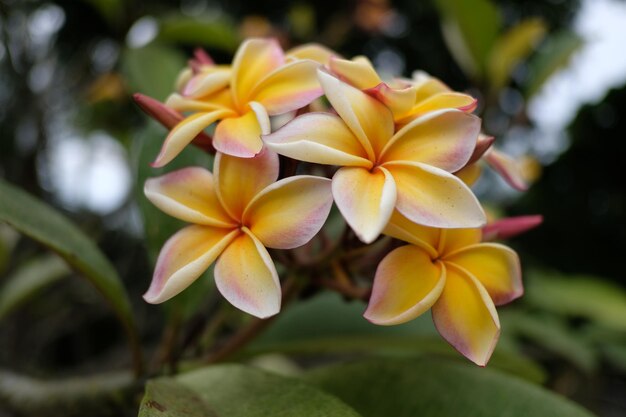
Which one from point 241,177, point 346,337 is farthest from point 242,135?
point 346,337

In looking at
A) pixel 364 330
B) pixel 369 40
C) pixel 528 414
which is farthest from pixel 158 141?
pixel 369 40

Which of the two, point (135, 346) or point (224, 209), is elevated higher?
point (224, 209)

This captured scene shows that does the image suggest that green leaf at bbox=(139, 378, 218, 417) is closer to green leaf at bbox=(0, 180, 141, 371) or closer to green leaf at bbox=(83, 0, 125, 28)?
green leaf at bbox=(0, 180, 141, 371)

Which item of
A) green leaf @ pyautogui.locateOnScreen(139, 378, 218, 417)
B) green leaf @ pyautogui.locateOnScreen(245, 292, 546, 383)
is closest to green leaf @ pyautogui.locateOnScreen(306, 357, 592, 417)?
green leaf @ pyautogui.locateOnScreen(245, 292, 546, 383)

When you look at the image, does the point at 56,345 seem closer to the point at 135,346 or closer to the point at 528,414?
the point at 135,346

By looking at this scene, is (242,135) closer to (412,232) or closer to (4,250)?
(412,232)

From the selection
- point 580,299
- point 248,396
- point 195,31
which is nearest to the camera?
point 248,396
